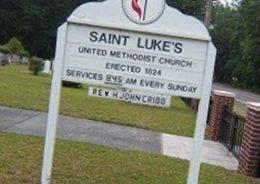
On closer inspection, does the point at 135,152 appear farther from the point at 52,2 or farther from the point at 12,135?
the point at 52,2

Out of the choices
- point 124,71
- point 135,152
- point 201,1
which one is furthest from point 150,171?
point 201,1

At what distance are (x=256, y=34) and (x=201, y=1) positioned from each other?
293 inches

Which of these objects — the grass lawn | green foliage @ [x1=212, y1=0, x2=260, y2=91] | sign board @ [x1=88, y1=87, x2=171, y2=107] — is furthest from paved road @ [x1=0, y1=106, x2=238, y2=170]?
green foliage @ [x1=212, y1=0, x2=260, y2=91]

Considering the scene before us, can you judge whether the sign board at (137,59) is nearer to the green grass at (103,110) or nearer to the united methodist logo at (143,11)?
the united methodist logo at (143,11)

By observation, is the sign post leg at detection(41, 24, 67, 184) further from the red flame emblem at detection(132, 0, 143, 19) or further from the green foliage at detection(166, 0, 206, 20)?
the green foliage at detection(166, 0, 206, 20)

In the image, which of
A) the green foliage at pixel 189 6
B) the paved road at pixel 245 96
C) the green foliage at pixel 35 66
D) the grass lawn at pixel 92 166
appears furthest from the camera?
the green foliage at pixel 189 6

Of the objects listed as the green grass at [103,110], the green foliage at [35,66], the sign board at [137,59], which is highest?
the sign board at [137,59]

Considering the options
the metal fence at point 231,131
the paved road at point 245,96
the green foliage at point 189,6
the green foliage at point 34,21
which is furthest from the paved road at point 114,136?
the green foliage at point 189,6

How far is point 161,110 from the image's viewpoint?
1923 centimetres

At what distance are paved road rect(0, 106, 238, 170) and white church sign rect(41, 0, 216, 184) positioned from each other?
13.8 ft

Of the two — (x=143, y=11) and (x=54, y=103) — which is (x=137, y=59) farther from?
(x=54, y=103)

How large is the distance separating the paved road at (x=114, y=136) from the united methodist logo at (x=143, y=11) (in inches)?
174

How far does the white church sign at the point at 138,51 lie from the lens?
6.37 m

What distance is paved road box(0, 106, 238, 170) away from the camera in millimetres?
10805
